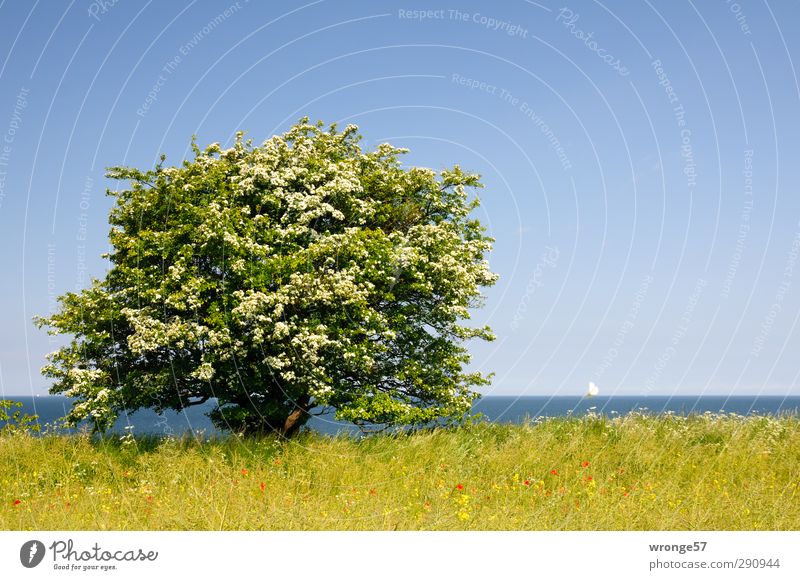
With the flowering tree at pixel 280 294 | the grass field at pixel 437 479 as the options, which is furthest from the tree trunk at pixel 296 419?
the grass field at pixel 437 479

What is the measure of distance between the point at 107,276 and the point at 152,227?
212cm

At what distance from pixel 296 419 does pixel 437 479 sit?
28.1 ft

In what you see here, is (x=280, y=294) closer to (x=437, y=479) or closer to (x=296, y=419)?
(x=296, y=419)

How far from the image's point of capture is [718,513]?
11.5 meters

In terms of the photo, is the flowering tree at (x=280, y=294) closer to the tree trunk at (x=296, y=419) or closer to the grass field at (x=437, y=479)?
the tree trunk at (x=296, y=419)

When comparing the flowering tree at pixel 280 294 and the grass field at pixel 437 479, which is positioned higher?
the flowering tree at pixel 280 294

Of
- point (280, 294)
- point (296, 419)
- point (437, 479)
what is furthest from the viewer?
point (296, 419)

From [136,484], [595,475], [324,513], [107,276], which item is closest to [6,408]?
[107,276]

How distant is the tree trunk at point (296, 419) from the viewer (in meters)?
21.4

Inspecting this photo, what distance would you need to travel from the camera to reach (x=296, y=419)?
2150cm

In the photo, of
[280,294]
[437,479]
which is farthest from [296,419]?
[437,479]

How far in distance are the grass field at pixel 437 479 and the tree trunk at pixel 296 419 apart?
2.21m

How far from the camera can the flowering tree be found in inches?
734

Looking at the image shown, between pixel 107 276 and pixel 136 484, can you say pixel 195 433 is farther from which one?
pixel 107 276
